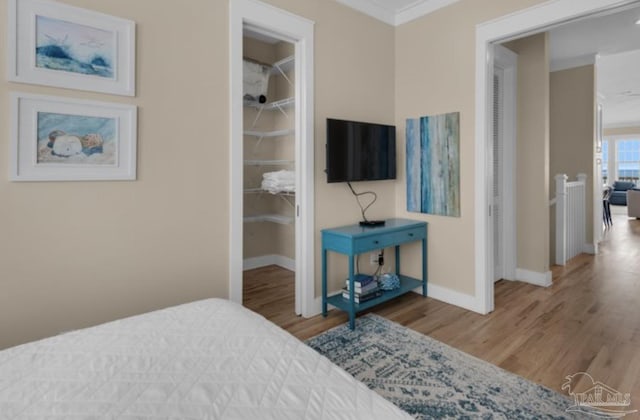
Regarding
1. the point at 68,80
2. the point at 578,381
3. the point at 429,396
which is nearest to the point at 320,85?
the point at 68,80

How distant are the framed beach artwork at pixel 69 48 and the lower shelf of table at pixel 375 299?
2121 mm

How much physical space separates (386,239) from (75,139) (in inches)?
90.5

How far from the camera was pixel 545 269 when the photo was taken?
390cm

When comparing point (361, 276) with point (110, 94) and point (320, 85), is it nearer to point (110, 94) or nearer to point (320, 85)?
point (320, 85)

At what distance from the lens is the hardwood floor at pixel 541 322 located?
2271 mm

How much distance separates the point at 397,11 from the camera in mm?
3613

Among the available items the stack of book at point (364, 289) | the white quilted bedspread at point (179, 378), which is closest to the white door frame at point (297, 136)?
the stack of book at point (364, 289)

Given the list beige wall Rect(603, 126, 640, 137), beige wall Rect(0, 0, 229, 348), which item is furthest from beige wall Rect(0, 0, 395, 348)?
beige wall Rect(603, 126, 640, 137)

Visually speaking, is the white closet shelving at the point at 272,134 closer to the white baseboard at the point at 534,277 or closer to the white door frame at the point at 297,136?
the white door frame at the point at 297,136

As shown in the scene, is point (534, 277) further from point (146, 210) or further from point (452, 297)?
point (146, 210)

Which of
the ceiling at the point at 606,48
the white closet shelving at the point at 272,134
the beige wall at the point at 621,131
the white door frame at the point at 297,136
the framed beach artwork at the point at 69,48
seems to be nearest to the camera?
the framed beach artwork at the point at 69,48

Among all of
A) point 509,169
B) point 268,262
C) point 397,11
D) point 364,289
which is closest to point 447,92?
point 397,11

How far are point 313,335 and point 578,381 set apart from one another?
1.67m

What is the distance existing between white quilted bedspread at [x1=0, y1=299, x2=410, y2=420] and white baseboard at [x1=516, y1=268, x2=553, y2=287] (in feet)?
11.6
